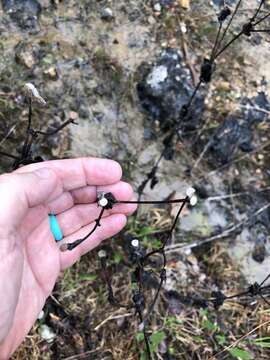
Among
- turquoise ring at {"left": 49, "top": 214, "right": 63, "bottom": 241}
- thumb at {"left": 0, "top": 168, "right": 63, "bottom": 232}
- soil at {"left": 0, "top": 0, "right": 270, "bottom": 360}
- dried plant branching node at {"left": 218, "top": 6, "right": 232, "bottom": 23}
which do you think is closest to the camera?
thumb at {"left": 0, "top": 168, "right": 63, "bottom": 232}

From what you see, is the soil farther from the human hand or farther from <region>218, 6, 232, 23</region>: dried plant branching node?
<region>218, 6, 232, 23</region>: dried plant branching node

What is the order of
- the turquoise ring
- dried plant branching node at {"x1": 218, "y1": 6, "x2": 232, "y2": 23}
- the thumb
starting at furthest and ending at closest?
the turquoise ring
dried plant branching node at {"x1": 218, "y1": 6, "x2": 232, "y2": 23}
the thumb

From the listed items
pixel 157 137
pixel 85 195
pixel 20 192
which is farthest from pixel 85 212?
Result: pixel 157 137

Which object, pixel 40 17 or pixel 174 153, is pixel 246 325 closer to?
pixel 174 153

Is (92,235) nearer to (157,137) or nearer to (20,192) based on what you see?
(20,192)

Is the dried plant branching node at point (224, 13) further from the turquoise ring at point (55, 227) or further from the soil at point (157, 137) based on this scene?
the turquoise ring at point (55, 227)

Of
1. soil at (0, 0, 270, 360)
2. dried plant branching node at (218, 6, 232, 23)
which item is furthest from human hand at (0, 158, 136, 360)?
dried plant branching node at (218, 6, 232, 23)
